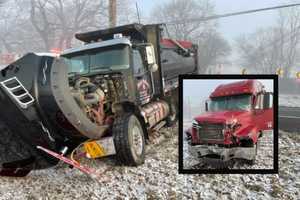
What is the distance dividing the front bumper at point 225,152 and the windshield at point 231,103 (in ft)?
1.01

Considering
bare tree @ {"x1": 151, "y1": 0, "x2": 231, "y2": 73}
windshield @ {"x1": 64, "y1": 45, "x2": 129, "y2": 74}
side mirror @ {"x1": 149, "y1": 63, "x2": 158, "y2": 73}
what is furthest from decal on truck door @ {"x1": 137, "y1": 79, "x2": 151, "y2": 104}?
bare tree @ {"x1": 151, "y1": 0, "x2": 231, "y2": 73}

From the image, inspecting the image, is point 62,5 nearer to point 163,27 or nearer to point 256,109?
point 163,27

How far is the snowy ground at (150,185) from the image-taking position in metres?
4.70

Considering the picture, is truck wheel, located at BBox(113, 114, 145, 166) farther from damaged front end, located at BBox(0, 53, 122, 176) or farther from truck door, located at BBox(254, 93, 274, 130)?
truck door, located at BBox(254, 93, 274, 130)

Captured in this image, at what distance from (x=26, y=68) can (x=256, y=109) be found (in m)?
3.13

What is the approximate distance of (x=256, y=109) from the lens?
291 cm

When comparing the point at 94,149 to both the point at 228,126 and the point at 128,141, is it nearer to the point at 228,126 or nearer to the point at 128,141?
the point at 128,141

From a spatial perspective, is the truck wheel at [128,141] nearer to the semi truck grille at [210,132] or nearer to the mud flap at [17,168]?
the mud flap at [17,168]

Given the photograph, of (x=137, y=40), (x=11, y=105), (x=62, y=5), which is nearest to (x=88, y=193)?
(x=11, y=105)

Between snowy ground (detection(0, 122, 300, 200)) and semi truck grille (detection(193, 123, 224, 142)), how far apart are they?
1.89 meters

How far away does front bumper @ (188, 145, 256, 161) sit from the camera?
2.87 metres

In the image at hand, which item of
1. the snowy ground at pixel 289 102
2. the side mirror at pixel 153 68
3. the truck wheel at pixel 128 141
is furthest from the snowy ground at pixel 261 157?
the snowy ground at pixel 289 102

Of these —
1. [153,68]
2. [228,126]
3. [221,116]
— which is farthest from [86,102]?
[228,126]

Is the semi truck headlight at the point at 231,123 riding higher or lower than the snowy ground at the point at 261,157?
higher
